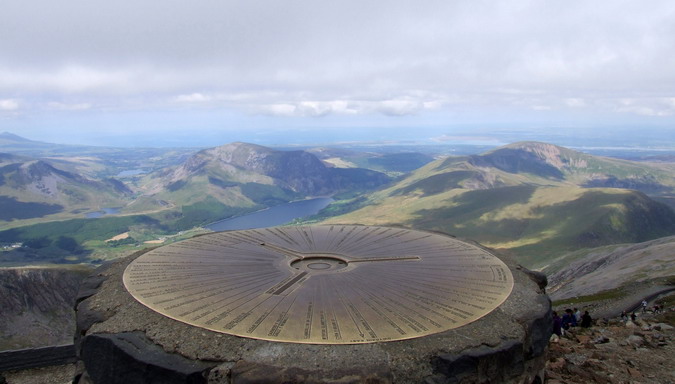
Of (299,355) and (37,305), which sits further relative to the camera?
(37,305)

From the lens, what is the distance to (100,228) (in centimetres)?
17212

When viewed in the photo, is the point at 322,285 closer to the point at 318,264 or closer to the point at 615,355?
the point at 318,264

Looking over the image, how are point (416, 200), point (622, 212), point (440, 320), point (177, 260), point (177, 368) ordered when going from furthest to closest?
point (416, 200) < point (622, 212) < point (177, 260) < point (440, 320) < point (177, 368)

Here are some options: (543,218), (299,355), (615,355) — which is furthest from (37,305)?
(543,218)

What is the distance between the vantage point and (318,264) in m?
17.3

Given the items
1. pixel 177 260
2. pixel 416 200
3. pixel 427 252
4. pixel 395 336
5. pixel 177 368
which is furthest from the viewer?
pixel 416 200

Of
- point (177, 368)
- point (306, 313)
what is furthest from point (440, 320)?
point (177, 368)

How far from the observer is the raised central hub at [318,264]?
1658 cm

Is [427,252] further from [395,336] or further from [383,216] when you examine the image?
[383,216]

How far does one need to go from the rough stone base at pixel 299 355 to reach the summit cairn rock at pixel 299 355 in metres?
0.02

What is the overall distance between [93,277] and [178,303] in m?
5.38

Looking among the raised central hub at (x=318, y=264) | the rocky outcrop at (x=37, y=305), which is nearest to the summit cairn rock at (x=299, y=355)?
the raised central hub at (x=318, y=264)

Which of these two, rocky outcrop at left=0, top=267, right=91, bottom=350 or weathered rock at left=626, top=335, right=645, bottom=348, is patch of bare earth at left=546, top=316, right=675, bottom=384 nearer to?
weathered rock at left=626, top=335, right=645, bottom=348

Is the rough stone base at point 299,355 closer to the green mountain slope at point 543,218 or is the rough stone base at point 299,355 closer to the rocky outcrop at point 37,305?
the rocky outcrop at point 37,305
